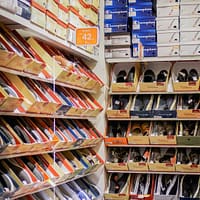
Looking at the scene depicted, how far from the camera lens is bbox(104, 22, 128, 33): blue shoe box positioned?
17.2 feet

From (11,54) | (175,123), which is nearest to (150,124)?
(175,123)

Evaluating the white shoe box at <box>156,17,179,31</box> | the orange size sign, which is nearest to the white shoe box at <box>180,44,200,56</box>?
the white shoe box at <box>156,17,179,31</box>

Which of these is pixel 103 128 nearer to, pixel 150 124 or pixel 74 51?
pixel 150 124

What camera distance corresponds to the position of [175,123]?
5273 mm

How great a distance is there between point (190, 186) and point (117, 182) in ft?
2.67

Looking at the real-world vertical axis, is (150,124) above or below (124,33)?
below

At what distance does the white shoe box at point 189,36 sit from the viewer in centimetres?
508

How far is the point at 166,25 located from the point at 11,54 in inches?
98.7

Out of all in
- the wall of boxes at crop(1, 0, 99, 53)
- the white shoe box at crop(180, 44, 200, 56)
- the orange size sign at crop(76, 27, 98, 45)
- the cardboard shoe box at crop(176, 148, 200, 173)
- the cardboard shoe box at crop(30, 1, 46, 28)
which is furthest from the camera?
the white shoe box at crop(180, 44, 200, 56)

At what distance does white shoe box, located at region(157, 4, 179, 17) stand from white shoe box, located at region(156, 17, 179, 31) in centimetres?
4

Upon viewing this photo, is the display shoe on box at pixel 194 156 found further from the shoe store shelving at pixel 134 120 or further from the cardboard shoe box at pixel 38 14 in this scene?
the cardboard shoe box at pixel 38 14

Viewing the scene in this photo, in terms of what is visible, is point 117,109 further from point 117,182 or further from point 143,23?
point 143,23

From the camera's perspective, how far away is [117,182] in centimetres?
532

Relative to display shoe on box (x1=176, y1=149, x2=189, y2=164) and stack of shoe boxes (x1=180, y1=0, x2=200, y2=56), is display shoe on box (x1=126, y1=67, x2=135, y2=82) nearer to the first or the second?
stack of shoe boxes (x1=180, y1=0, x2=200, y2=56)
